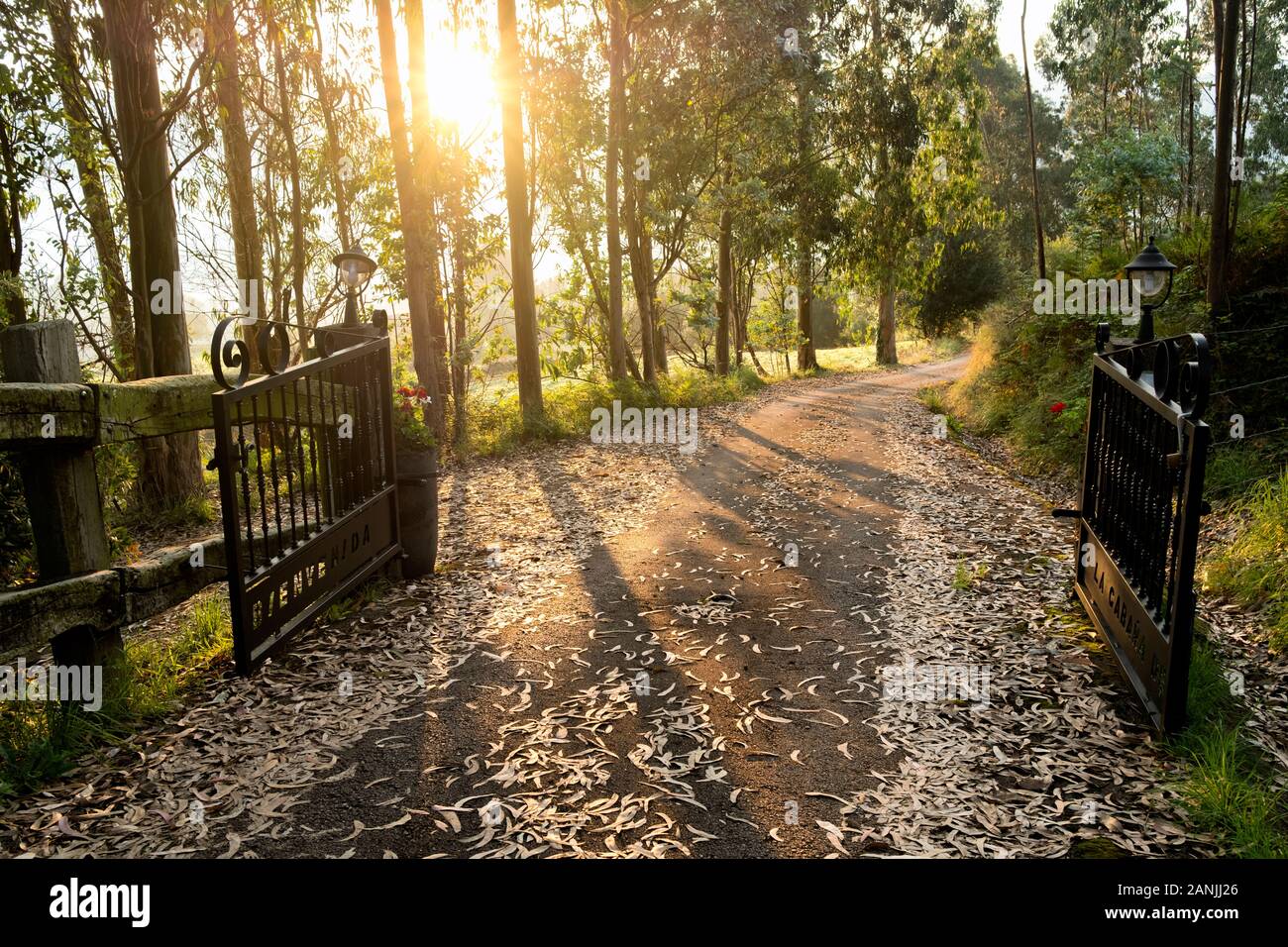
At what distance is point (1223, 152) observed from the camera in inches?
348

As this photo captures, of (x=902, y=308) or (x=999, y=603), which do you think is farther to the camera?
(x=902, y=308)

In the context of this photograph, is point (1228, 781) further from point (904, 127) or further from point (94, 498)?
point (904, 127)

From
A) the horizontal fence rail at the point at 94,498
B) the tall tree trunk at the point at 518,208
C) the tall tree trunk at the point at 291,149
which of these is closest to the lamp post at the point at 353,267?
the horizontal fence rail at the point at 94,498

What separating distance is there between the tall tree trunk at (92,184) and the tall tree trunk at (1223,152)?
12.4m

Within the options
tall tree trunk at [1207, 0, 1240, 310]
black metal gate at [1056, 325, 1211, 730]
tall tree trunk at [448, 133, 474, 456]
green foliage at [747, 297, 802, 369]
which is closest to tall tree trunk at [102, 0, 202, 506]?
tall tree trunk at [448, 133, 474, 456]

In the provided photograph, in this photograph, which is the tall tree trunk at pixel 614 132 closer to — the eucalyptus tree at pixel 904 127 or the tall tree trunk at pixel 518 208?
the tall tree trunk at pixel 518 208

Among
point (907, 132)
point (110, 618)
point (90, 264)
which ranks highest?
point (907, 132)

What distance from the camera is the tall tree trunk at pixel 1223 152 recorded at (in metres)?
8.54
